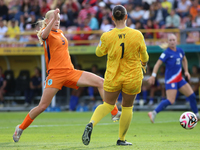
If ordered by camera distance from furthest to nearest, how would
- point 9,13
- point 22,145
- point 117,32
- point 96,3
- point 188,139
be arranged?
point 9,13, point 96,3, point 188,139, point 22,145, point 117,32

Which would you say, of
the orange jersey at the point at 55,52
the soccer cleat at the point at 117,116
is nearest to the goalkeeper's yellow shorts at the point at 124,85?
the soccer cleat at the point at 117,116

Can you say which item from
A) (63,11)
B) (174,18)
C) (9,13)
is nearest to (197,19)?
(174,18)

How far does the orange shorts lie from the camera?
671 centimetres

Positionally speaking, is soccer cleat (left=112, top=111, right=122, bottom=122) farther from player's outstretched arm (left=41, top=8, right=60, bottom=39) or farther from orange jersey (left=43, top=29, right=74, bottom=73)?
player's outstretched arm (left=41, top=8, right=60, bottom=39)

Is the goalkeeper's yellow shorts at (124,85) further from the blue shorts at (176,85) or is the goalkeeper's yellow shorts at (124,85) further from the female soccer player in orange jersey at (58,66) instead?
the blue shorts at (176,85)

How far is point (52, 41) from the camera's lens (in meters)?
6.89

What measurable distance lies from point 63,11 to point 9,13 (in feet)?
12.3

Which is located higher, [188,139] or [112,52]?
[112,52]

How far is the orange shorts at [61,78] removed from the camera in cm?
671

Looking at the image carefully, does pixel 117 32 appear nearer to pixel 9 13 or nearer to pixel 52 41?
pixel 52 41

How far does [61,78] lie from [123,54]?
1.69 metres

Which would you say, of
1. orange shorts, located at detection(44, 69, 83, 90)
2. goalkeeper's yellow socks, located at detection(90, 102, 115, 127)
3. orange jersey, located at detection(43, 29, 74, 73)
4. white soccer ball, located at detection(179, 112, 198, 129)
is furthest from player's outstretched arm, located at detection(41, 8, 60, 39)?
white soccer ball, located at detection(179, 112, 198, 129)

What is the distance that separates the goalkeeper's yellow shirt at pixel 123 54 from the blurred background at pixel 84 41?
11551mm

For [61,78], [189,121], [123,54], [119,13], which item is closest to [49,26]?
[61,78]
